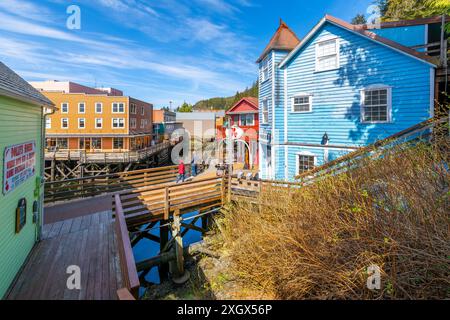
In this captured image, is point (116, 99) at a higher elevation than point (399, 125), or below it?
higher

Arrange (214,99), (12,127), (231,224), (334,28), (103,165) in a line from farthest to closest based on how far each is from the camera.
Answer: (214,99), (103,165), (334,28), (231,224), (12,127)

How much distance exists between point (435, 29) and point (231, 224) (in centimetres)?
1348

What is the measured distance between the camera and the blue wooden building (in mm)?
9637

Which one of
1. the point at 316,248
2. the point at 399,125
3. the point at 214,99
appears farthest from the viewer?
the point at 214,99

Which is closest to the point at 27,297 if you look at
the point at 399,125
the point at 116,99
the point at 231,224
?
the point at 231,224

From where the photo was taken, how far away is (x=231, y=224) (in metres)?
8.22

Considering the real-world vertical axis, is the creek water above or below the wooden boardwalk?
below

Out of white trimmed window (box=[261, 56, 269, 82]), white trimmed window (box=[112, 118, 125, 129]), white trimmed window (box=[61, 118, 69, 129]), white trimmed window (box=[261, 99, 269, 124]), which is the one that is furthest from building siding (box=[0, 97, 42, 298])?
white trimmed window (box=[61, 118, 69, 129])

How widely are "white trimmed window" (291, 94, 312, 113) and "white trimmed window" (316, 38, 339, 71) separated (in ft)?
4.80

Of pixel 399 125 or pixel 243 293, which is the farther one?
pixel 399 125

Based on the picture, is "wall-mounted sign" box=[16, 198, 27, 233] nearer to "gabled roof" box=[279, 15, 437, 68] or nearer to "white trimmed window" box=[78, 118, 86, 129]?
"gabled roof" box=[279, 15, 437, 68]

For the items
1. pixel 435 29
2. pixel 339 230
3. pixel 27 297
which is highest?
pixel 435 29

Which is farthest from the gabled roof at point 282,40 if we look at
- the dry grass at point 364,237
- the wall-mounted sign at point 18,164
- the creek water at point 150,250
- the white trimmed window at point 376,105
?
the wall-mounted sign at point 18,164
